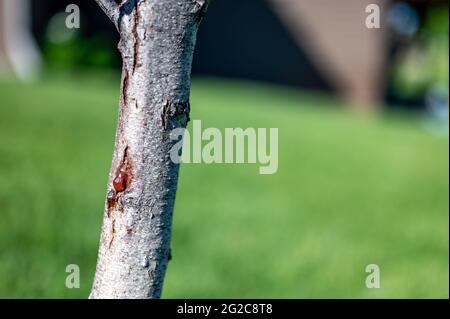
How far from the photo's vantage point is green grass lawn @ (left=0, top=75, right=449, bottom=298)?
489 centimetres

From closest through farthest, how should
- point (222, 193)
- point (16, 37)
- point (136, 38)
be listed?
point (136, 38), point (222, 193), point (16, 37)

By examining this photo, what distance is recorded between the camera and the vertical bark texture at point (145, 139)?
213 centimetres

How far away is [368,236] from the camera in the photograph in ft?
21.2

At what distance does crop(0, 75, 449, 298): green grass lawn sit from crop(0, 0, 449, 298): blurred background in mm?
18

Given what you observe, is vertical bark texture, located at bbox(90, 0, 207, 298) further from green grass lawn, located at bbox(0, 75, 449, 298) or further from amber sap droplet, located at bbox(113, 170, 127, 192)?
green grass lawn, located at bbox(0, 75, 449, 298)

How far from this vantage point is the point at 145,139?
85.4 inches

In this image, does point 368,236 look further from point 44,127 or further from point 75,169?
point 44,127

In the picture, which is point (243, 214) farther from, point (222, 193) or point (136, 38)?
point (136, 38)

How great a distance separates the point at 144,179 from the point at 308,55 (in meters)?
20.1

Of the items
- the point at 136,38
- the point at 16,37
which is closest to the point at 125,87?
the point at 136,38

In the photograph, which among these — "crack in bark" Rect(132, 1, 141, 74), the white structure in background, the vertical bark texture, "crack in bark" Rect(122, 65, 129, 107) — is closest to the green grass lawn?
the vertical bark texture

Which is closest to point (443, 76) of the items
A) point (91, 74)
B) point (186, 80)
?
Answer: point (91, 74)

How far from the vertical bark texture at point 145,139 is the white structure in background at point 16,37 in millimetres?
15893

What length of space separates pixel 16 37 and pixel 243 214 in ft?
42.3
